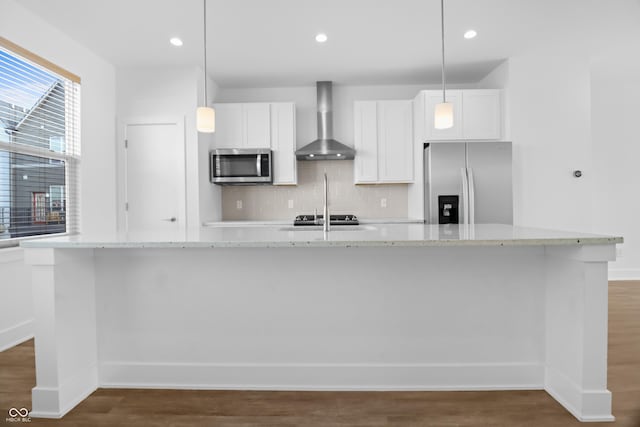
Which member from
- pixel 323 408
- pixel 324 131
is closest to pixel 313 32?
pixel 324 131

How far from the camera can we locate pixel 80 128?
3932mm

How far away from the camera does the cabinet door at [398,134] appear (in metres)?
4.77

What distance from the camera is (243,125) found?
481cm

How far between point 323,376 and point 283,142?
10.5 ft

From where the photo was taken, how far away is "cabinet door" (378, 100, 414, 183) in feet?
15.7

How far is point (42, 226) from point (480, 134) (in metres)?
4.64

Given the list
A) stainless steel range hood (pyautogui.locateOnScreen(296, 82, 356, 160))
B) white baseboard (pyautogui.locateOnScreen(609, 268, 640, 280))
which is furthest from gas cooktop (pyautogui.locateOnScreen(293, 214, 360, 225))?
white baseboard (pyautogui.locateOnScreen(609, 268, 640, 280))

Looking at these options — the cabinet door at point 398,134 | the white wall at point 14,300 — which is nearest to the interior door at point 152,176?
the white wall at point 14,300

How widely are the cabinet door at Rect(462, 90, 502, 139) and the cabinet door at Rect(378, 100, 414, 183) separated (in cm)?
65

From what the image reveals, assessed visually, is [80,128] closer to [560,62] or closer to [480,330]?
[480,330]

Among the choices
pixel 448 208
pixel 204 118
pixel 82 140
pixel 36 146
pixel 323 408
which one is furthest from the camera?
pixel 448 208

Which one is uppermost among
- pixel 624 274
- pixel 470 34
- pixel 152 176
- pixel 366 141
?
pixel 470 34

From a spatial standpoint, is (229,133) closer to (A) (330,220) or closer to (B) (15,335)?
(A) (330,220)

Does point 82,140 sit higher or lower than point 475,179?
higher
